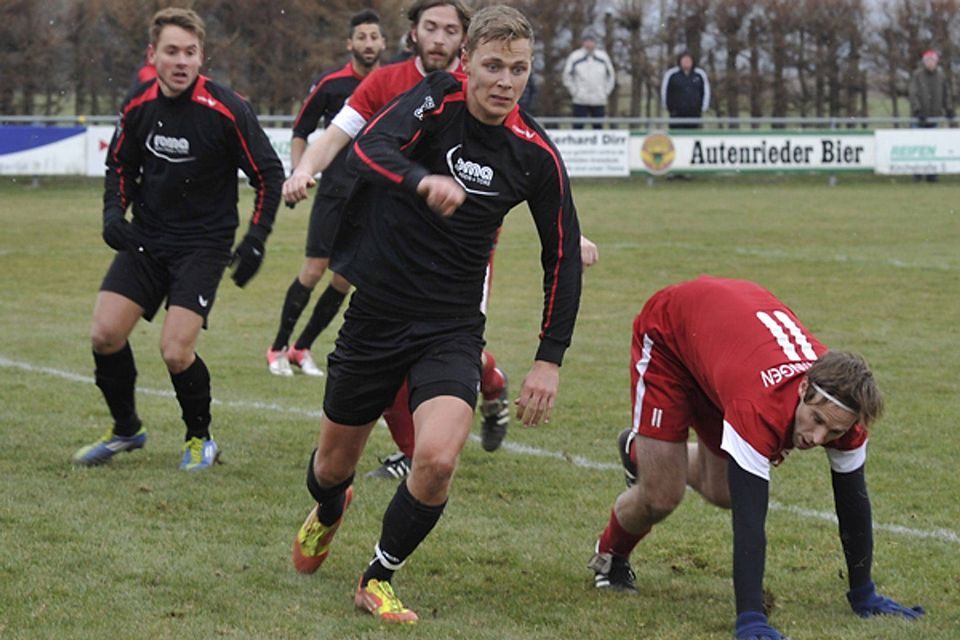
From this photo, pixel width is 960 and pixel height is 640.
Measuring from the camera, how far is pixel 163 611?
4938 mm

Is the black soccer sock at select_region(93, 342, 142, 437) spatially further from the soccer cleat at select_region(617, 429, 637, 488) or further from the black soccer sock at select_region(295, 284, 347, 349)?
the soccer cleat at select_region(617, 429, 637, 488)

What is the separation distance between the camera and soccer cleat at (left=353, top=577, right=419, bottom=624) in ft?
16.0

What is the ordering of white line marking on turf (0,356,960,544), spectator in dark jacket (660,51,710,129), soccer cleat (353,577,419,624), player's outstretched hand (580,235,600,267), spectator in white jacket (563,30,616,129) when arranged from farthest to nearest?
spectator in dark jacket (660,51,710,129) < spectator in white jacket (563,30,616,129) < white line marking on turf (0,356,960,544) < player's outstretched hand (580,235,600,267) < soccer cleat (353,577,419,624)

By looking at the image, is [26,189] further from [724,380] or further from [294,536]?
[724,380]

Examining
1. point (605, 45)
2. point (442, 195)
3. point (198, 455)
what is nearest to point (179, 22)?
point (198, 455)

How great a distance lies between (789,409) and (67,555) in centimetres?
268

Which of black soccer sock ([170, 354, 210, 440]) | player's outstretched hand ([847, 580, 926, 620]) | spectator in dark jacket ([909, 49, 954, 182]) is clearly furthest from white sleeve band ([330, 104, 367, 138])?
spectator in dark jacket ([909, 49, 954, 182])

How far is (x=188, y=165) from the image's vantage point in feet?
23.0

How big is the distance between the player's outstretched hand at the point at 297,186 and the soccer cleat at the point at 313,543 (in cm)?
140

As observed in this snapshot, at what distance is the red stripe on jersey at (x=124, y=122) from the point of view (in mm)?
7035

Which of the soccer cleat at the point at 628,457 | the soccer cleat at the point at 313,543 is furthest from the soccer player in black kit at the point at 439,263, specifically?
the soccer cleat at the point at 628,457

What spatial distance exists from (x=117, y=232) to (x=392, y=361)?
242 centimetres

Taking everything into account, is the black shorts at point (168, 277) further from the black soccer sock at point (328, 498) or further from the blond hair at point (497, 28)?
the blond hair at point (497, 28)

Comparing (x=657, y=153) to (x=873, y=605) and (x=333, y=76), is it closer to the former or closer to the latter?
(x=333, y=76)
